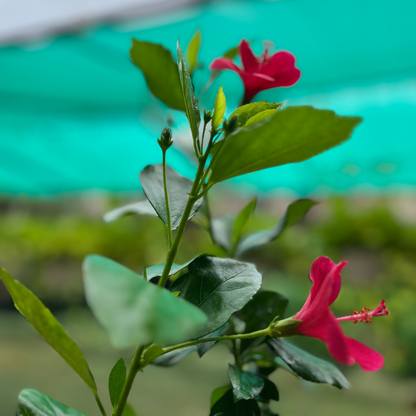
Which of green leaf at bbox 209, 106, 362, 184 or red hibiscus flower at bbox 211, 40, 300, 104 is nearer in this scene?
green leaf at bbox 209, 106, 362, 184

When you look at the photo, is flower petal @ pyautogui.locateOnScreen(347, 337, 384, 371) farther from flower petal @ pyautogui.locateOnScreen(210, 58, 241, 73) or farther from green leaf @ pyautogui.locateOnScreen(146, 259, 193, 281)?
flower petal @ pyautogui.locateOnScreen(210, 58, 241, 73)

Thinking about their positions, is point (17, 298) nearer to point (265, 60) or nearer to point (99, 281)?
point (99, 281)

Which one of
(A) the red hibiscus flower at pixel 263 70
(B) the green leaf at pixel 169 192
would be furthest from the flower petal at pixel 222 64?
(B) the green leaf at pixel 169 192

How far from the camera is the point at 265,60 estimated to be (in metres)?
0.39

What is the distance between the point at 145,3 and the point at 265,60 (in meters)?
0.79

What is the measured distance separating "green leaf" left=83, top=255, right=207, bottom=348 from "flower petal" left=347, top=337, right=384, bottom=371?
15 centimetres

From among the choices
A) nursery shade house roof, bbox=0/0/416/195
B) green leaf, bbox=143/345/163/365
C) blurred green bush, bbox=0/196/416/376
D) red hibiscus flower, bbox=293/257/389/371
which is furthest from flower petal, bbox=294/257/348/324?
blurred green bush, bbox=0/196/416/376

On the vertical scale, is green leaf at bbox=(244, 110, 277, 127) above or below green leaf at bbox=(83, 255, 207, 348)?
above

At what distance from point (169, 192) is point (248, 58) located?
152mm

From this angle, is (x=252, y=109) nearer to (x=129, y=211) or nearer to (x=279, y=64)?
(x=279, y=64)

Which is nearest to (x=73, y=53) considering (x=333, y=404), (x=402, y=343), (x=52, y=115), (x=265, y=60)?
(x=52, y=115)

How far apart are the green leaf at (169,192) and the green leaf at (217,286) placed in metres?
0.04

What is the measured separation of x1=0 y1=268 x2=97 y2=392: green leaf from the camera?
0.84 ft

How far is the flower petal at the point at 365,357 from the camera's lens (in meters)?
0.27
